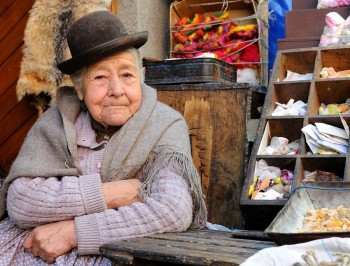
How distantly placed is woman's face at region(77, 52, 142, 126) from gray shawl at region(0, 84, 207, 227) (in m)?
0.05

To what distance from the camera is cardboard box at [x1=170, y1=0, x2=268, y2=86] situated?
4957mm

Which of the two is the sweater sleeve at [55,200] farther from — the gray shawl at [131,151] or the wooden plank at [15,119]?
A: the wooden plank at [15,119]

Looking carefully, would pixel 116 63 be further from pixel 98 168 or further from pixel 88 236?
pixel 88 236

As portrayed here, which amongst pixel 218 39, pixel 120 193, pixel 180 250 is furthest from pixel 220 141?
pixel 218 39

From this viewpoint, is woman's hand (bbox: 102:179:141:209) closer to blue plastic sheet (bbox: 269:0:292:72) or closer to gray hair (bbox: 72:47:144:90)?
gray hair (bbox: 72:47:144:90)

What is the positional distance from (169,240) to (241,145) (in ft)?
4.46

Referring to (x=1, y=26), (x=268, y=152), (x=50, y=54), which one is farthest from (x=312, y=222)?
(x=1, y=26)

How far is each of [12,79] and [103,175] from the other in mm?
1941

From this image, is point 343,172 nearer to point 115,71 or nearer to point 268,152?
point 268,152

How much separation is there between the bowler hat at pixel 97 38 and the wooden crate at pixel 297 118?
2.98 feet

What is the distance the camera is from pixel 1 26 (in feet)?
14.3

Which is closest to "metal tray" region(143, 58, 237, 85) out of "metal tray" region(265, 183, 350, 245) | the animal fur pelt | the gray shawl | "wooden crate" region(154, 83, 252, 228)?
"wooden crate" region(154, 83, 252, 228)

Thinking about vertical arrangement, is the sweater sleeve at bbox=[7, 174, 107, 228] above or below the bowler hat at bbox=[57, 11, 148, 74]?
below

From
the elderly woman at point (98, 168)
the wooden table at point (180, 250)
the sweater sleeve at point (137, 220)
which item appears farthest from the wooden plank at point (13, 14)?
the wooden table at point (180, 250)
